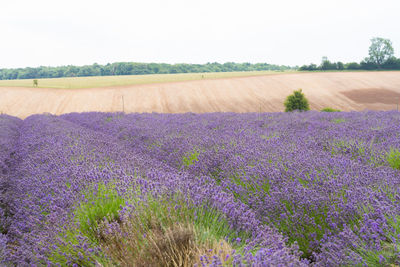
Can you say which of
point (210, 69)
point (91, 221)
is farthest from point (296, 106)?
point (210, 69)

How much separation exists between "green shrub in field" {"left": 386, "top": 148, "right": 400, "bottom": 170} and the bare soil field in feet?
66.0

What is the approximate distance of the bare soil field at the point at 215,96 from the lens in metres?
24.7

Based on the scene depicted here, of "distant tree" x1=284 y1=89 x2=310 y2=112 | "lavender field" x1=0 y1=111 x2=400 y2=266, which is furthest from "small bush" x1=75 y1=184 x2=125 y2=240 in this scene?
"distant tree" x1=284 y1=89 x2=310 y2=112

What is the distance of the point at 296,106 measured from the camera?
56.7 feet

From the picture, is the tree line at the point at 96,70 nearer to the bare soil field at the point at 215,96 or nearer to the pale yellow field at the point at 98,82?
the pale yellow field at the point at 98,82

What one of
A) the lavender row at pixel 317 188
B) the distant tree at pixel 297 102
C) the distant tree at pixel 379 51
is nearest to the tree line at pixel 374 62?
the distant tree at pixel 379 51

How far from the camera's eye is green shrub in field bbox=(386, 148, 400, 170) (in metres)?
3.31

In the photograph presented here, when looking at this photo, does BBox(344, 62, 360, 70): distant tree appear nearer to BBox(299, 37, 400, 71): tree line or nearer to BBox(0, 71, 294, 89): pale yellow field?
BBox(299, 37, 400, 71): tree line

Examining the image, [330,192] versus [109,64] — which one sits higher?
[109,64]

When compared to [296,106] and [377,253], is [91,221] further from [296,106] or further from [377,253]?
[296,106]

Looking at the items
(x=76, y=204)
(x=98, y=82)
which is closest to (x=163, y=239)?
(x=76, y=204)

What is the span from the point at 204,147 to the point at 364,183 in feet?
7.85

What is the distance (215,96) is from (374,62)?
31679 millimetres

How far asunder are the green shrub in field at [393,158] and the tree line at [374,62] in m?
45.2
